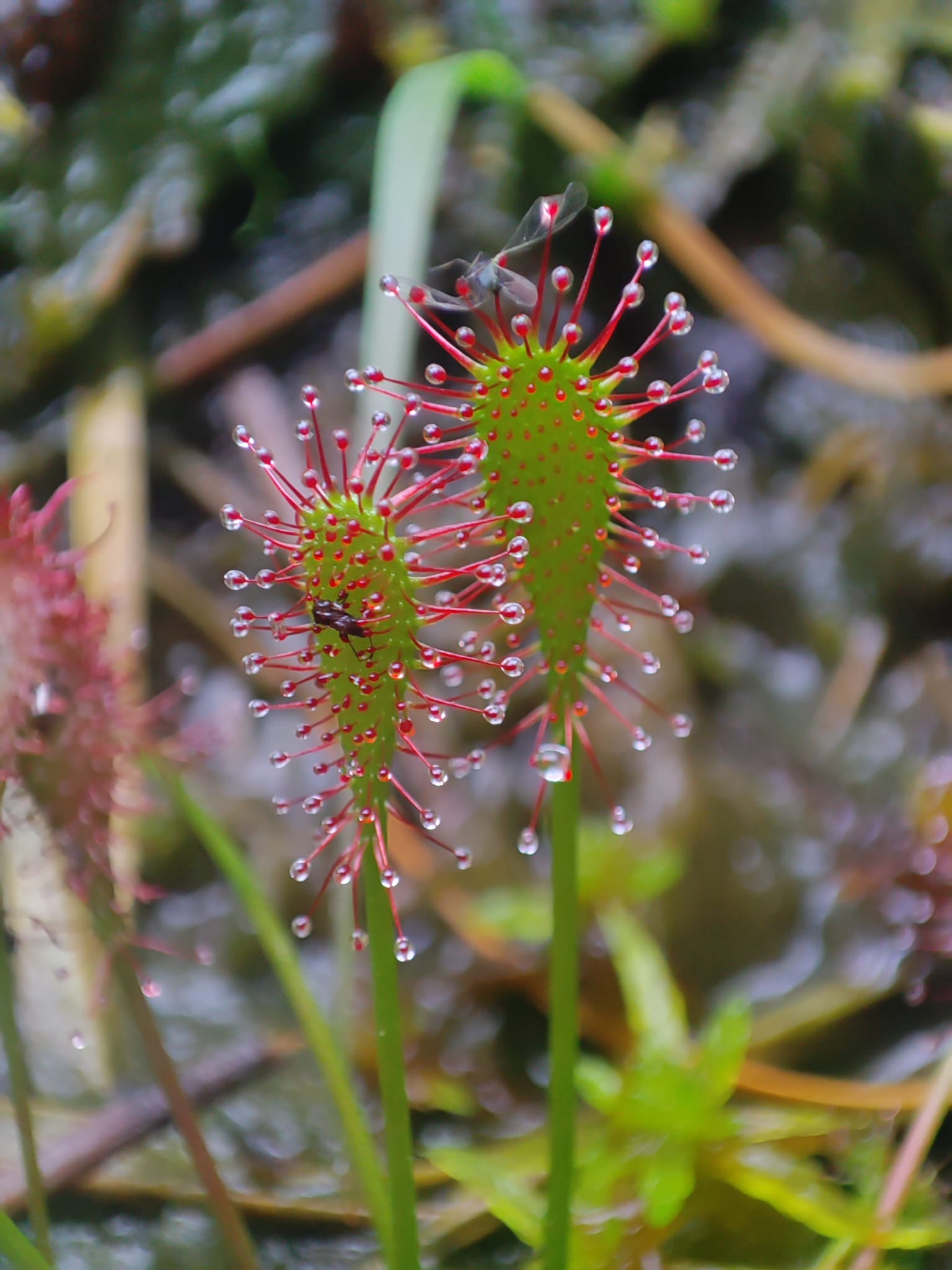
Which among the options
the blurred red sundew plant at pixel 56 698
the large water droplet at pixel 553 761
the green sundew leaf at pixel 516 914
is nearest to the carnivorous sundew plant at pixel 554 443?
the large water droplet at pixel 553 761

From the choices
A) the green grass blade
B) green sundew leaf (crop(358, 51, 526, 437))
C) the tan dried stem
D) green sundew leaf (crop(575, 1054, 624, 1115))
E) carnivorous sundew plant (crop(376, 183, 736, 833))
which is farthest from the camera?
the tan dried stem

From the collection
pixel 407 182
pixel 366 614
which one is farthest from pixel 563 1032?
pixel 407 182

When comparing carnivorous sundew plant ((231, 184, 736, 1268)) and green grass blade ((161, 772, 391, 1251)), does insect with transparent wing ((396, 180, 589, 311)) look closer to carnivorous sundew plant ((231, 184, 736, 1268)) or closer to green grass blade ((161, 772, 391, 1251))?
carnivorous sundew plant ((231, 184, 736, 1268))

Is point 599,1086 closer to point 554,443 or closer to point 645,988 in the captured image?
point 645,988

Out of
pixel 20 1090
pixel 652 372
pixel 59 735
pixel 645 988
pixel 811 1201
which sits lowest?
pixel 811 1201

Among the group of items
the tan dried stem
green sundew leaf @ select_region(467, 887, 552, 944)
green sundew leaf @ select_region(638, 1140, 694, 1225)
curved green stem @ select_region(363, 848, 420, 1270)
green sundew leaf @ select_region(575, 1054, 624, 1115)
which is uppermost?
the tan dried stem

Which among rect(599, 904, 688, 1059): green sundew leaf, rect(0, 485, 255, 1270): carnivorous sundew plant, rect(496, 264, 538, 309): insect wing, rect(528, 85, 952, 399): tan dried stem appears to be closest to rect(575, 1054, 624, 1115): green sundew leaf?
rect(599, 904, 688, 1059): green sundew leaf

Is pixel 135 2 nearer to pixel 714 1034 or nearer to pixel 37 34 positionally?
pixel 37 34
